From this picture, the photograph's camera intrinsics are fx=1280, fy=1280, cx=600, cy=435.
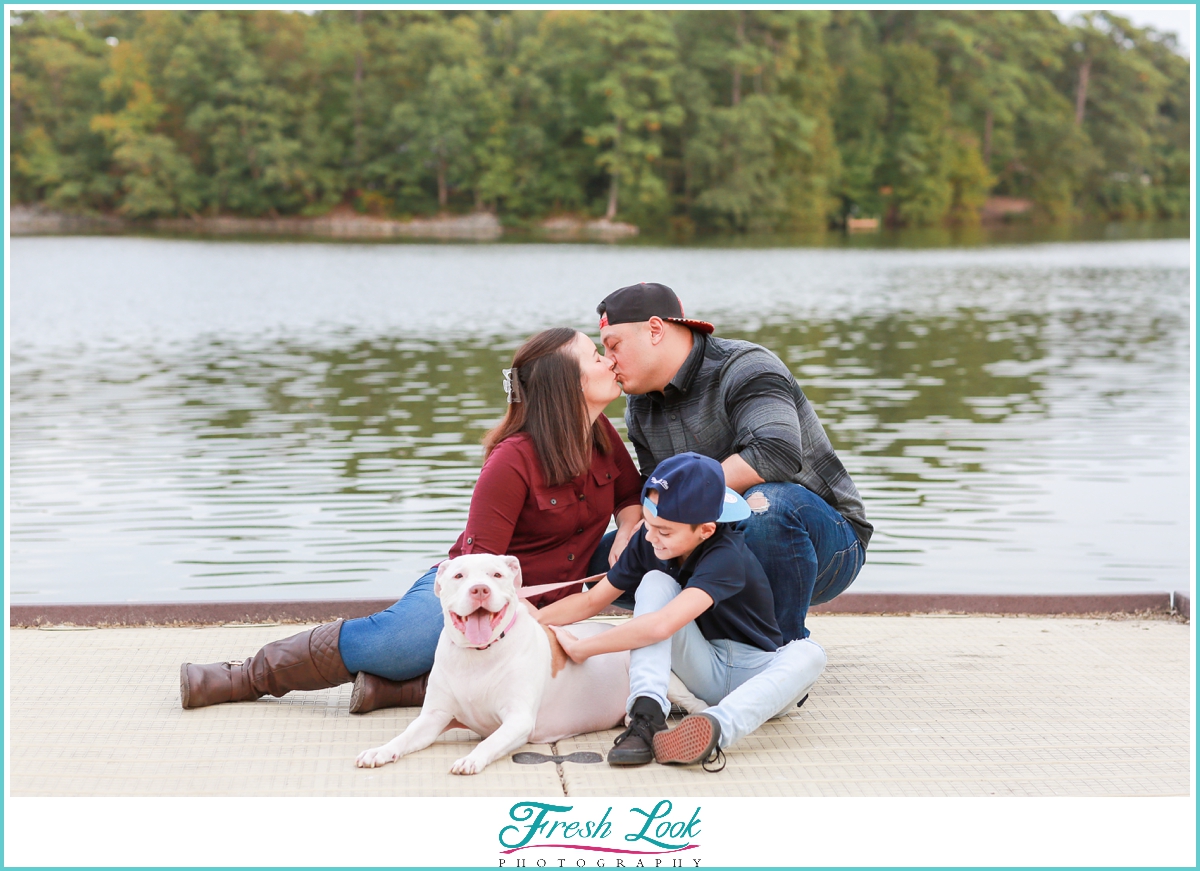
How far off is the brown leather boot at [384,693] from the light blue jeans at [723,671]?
0.66m

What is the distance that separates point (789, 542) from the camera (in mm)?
3506

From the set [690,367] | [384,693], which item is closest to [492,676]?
[384,693]

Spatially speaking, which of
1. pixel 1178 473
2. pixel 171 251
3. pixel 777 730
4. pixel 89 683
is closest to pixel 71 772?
pixel 89 683

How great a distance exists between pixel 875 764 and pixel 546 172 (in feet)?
185

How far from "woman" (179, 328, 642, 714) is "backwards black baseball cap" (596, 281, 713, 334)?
154 millimetres

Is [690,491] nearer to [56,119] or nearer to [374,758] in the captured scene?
[374,758]

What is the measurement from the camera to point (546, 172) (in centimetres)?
5803

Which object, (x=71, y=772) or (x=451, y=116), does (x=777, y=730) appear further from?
(x=451, y=116)

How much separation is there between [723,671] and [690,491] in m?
0.52

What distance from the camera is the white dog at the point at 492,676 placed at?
3.05m

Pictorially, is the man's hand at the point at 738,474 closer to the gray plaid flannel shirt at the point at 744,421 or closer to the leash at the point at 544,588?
the gray plaid flannel shirt at the point at 744,421

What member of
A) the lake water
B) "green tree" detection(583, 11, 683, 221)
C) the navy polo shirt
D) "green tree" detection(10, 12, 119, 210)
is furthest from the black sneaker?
"green tree" detection(10, 12, 119, 210)

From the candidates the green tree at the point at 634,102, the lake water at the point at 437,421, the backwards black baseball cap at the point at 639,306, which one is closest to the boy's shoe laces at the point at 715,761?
the backwards black baseball cap at the point at 639,306

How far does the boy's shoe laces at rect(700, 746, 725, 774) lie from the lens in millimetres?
3045
